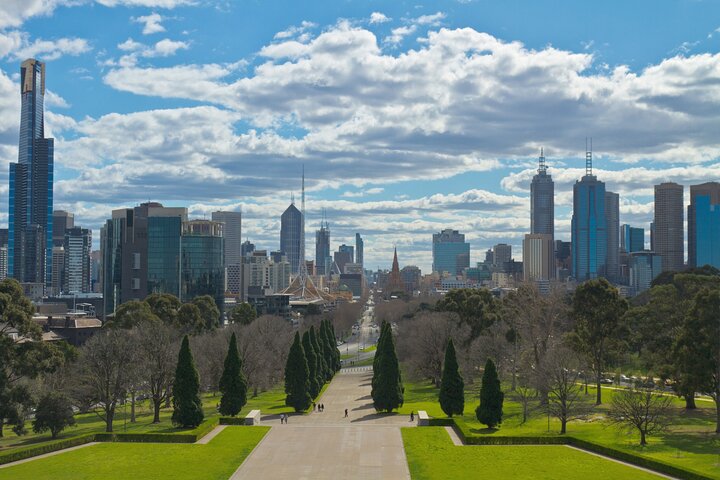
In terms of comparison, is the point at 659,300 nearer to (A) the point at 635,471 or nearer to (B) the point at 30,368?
(A) the point at 635,471

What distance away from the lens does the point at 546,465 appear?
48812mm

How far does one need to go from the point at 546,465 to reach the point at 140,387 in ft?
134

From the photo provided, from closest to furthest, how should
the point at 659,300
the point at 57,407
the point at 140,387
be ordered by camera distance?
the point at 57,407 < the point at 140,387 < the point at 659,300

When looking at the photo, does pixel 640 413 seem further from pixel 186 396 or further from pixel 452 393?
pixel 186 396

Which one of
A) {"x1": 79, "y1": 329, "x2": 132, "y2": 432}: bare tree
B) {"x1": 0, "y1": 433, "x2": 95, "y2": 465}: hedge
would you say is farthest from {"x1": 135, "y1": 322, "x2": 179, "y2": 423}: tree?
{"x1": 0, "y1": 433, "x2": 95, "y2": 465}: hedge

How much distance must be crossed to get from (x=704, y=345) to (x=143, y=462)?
4148 cm

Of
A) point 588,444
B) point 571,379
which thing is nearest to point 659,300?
point 571,379

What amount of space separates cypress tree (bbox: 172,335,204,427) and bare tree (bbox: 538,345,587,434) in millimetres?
27509

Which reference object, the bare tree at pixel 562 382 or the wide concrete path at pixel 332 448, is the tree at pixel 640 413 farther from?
the wide concrete path at pixel 332 448

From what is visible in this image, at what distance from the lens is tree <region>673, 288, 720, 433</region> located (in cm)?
6078

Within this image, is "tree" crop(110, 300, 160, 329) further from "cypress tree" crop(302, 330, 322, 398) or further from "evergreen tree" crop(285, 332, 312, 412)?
"evergreen tree" crop(285, 332, 312, 412)

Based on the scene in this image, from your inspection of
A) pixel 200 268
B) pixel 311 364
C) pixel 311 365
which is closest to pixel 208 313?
pixel 311 364

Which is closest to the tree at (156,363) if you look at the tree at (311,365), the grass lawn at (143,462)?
the tree at (311,365)

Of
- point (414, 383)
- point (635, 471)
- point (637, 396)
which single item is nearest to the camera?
point (635, 471)
